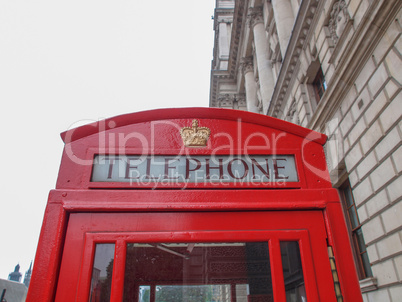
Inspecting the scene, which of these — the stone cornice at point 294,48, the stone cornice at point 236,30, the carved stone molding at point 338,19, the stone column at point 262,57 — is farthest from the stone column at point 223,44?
the carved stone molding at point 338,19

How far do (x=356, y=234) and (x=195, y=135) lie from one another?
7.95 m

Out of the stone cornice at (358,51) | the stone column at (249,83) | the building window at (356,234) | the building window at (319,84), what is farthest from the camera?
the stone column at (249,83)

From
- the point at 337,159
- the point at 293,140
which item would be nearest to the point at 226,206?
the point at 293,140

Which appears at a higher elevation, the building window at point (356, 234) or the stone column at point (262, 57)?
the stone column at point (262, 57)

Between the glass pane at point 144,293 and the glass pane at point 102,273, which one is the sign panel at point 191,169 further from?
the glass pane at point 144,293

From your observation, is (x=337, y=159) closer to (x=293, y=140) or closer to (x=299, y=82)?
(x=299, y=82)

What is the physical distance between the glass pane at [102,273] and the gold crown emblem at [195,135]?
883 mm

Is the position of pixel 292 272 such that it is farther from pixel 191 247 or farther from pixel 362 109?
pixel 362 109

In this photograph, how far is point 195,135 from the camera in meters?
2.31

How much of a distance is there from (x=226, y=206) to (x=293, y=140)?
77 centimetres

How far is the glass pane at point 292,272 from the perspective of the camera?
6.30ft

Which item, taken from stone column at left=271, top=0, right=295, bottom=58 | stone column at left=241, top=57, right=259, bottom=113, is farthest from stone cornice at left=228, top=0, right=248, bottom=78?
stone column at left=271, top=0, right=295, bottom=58

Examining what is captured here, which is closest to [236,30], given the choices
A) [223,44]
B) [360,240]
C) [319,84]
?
[223,44]

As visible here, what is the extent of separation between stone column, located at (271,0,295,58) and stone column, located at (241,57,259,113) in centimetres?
841
